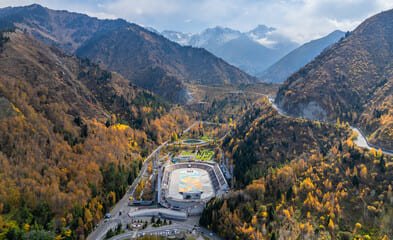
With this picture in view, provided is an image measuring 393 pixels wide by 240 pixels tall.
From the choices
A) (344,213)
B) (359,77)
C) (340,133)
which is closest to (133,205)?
(344,213)

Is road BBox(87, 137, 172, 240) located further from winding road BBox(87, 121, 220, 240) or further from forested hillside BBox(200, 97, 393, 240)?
forested hillside BBox(200, 97, 393, 240)

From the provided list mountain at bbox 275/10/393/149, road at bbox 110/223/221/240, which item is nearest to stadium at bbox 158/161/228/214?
road at bbox 110/223/221/240

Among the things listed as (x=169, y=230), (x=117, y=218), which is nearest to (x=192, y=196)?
(x=169, y=230)

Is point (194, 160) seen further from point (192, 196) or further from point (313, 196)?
point (313, 196)

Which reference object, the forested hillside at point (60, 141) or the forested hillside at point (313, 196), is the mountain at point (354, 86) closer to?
the forested hillside at point (313, 196)

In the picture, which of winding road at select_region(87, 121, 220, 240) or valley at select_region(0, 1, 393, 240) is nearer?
valley at select_region(0, 1, 393, 240)

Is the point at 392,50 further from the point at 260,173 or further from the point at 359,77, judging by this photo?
the point at 260,173
